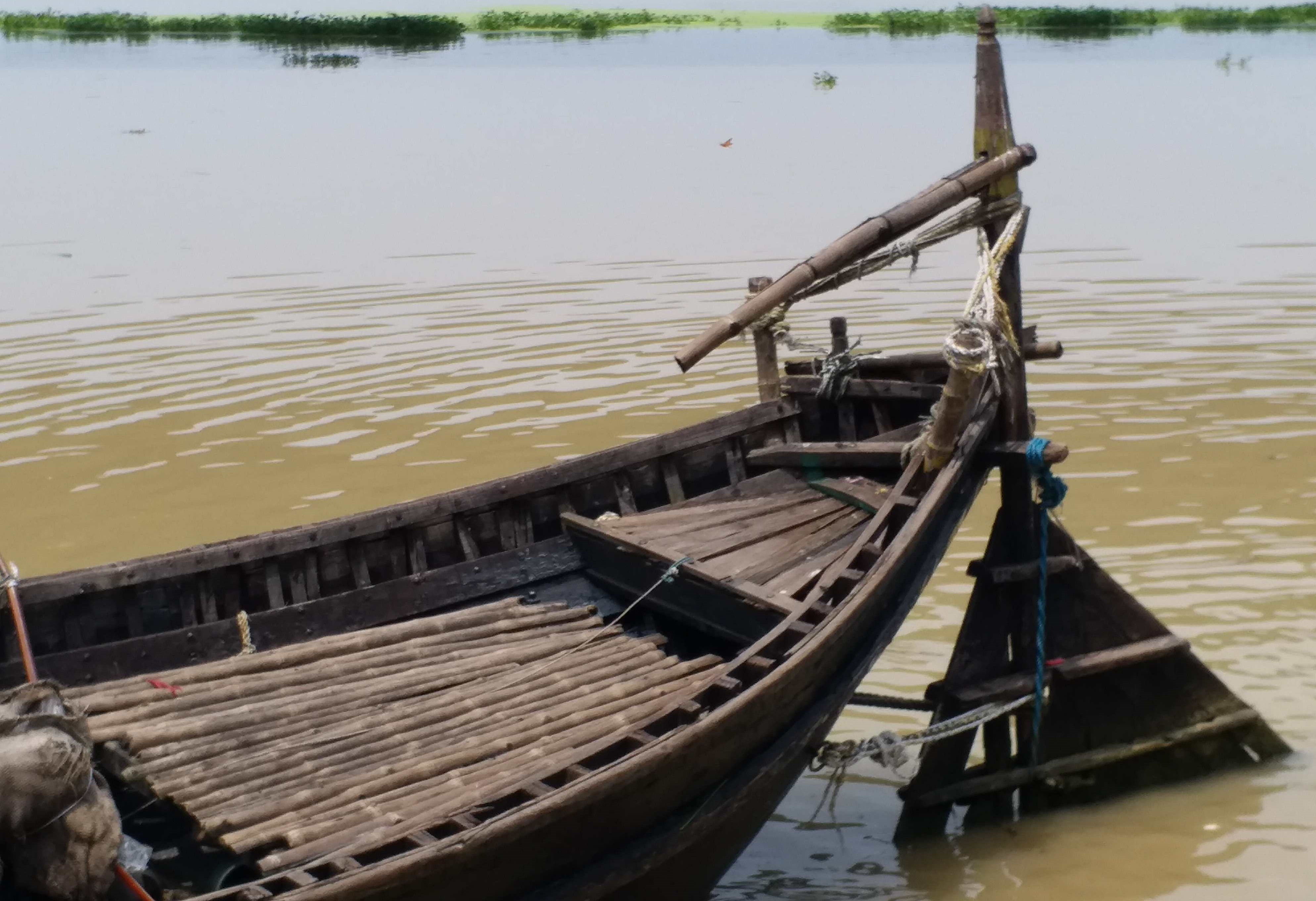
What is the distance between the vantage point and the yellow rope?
6.43 meters

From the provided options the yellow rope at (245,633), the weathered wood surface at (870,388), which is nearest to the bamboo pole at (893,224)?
the weathered wood surface at (870,388)

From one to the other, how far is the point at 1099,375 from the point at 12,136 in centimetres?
2840

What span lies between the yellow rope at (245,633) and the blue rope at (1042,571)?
11.8 ft

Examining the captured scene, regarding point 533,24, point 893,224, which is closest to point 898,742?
point 893,224

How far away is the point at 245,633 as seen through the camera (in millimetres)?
6445

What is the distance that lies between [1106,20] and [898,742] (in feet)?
188

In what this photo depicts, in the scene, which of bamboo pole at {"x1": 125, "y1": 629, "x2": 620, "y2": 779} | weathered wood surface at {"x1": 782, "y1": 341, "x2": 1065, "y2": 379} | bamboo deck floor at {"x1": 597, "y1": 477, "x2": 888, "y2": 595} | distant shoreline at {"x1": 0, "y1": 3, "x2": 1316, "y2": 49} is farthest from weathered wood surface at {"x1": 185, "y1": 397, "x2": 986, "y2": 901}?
distant shoreline at {"x1": 0, "y1": 3, "x2": 1316, "y2": 49}

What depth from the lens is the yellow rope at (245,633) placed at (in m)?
6.43

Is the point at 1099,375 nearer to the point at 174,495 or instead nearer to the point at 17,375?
the point at 174,495

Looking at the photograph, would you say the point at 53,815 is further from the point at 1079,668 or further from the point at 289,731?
the point at 1079,668

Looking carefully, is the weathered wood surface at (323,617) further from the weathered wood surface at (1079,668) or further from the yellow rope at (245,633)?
the weathered wood surface at (1079,668)

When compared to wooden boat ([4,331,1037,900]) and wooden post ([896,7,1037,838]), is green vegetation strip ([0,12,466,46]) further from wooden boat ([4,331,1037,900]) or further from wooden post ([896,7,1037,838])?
wooden post ([896,7,1037,838])

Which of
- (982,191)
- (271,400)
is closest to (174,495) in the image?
(271,400)

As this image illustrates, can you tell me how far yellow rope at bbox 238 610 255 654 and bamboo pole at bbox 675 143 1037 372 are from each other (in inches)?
90.6
